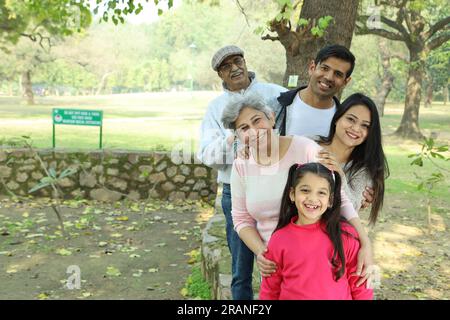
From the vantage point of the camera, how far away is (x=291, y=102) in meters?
2.84

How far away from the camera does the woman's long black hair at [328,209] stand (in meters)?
2.06

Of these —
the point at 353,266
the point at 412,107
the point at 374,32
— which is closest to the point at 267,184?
the point at 353,266

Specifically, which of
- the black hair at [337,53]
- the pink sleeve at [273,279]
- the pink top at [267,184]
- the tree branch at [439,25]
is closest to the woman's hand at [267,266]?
the pink sleeve at [273,279]

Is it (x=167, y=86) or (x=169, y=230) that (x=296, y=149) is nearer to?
(x=169, y=230)

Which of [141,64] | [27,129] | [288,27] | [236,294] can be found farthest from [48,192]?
[141,64]

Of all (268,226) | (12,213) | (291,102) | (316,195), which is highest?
(291,102)

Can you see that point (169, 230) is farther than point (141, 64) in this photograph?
No

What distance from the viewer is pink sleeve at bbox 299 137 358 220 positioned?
7.46 feet

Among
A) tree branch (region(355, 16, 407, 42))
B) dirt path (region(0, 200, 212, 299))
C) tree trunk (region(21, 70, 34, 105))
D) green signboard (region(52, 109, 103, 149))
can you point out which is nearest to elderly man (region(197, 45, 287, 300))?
dirt path (region(0, 200, 212, 299))

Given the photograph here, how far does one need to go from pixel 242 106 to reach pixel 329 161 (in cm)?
48

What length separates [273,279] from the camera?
2.16m

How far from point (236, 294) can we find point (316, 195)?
1246mm

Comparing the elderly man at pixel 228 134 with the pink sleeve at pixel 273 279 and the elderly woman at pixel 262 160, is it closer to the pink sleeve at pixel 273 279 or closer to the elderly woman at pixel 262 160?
the elderly woman at pixel 262 160
